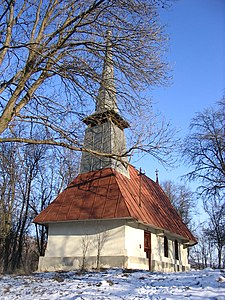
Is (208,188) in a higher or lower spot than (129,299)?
higher

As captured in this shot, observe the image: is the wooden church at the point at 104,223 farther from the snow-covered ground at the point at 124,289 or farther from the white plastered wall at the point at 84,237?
the snow-covered ground at the point at 124,289

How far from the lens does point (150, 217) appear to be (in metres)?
18.8

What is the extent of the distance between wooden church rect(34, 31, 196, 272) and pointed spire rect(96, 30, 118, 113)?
4.36m

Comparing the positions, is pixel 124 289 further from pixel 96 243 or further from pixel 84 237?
pixel 84 237

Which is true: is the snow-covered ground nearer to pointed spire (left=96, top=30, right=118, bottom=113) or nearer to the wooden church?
pointed spire (left=96, top=30, right=118, bottom=113)

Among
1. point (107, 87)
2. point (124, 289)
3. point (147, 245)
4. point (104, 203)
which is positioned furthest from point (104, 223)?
point (107, 87)

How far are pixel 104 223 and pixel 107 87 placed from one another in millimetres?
9602

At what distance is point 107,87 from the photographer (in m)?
9.89

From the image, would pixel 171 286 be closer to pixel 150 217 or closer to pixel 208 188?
pixel 150 217

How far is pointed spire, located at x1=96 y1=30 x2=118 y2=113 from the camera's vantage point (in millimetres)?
9680

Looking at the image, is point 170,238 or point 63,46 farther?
point 170,238

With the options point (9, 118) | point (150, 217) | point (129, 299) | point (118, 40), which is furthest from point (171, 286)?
point (150, 217)

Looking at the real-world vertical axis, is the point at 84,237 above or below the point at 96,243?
above

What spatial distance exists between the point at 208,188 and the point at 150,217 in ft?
15.7
